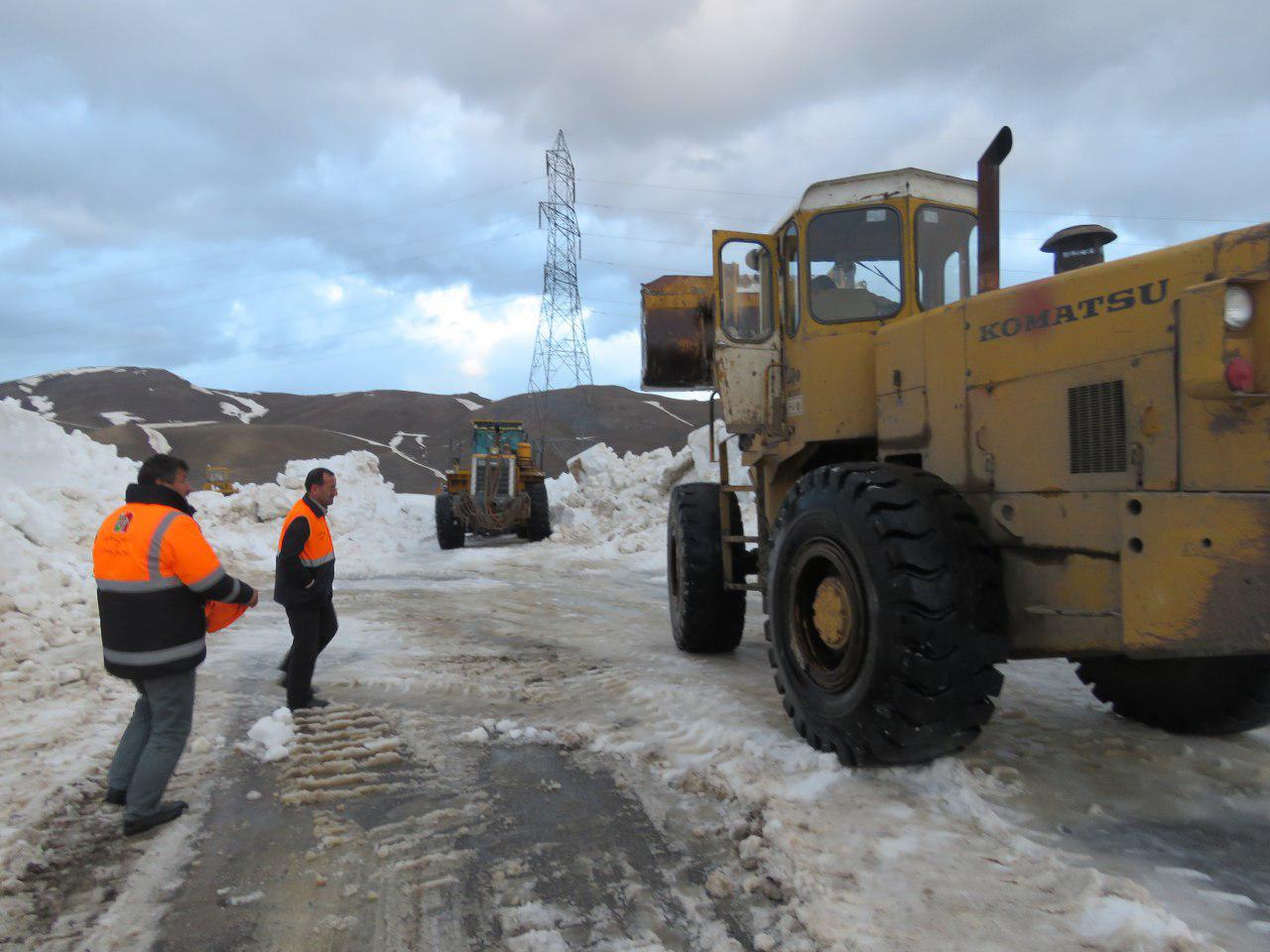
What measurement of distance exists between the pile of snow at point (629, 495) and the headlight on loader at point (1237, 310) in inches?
471

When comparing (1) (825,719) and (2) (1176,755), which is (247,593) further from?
(2) (1176,755)

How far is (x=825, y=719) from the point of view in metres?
3.55

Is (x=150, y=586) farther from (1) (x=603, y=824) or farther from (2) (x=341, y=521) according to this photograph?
(2) (x=341, y=521)

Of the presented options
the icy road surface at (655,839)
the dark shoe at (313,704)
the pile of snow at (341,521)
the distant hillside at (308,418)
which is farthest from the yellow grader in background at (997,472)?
the distant hillside at (308,418)

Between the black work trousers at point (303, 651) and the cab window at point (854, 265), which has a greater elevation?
the cab window at point (854, 265)

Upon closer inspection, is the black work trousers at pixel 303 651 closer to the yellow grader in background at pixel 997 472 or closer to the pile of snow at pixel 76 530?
the pile of snow at pixel 76 530

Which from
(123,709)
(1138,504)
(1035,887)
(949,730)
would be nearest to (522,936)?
(1035,887)

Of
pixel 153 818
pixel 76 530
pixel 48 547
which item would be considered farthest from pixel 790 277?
pixel 76 530

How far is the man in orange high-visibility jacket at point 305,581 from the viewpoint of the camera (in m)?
4.89

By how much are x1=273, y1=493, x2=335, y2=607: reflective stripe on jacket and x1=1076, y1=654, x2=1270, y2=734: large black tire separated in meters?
4.33

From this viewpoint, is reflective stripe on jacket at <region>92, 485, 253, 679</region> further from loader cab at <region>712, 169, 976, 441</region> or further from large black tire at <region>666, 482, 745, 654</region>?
large black tire at <region>666, 482, 745, 654</region>

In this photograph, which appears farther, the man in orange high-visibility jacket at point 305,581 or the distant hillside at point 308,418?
the distant hillside at point 308,418

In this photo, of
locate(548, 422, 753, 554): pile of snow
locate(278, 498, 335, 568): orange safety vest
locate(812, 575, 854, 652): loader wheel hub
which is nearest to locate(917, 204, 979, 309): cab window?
locate(812, 575, 854, 652): loader wheel hub

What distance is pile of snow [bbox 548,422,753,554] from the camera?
52.3 ft
